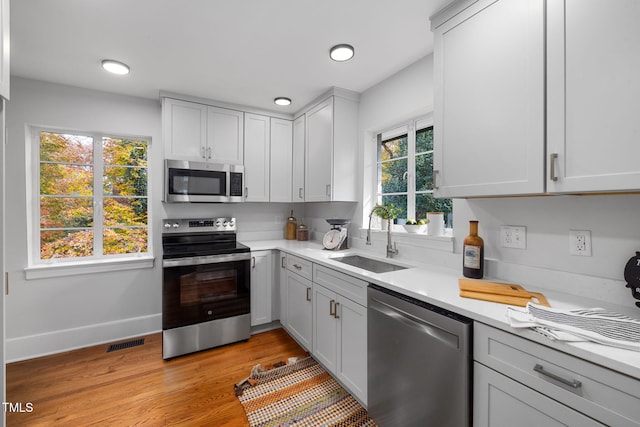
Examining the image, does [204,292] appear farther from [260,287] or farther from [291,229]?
[291,229]

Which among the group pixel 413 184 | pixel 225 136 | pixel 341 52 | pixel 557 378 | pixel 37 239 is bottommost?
→ pixel 557 378

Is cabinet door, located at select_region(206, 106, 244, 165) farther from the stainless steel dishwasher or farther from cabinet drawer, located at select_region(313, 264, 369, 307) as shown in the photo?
the stainless steel dishwasher

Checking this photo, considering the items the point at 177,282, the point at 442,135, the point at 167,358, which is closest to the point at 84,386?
the point at 167,358

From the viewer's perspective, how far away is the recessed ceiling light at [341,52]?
1902 mm

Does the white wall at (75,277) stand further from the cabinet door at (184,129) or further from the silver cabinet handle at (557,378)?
the silver cabinet handle at (557,378)

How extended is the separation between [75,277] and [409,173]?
3243 mm

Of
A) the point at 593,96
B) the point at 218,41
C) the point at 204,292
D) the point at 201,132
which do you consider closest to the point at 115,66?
the point at 201,132

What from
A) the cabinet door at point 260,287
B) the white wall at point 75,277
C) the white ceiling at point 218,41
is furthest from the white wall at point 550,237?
the white wall at point 75,277

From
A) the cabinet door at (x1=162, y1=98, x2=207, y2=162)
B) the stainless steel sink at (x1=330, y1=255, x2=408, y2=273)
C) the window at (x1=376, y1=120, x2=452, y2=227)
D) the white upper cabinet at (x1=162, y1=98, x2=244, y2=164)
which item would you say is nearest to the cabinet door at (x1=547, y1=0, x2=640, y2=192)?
the window at (x1=376, y1=120, x2=452, y2=227)

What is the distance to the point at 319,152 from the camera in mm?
2799

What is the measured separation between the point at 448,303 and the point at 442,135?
0.93 meters

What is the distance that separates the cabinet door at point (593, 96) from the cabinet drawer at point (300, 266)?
67.1 inches

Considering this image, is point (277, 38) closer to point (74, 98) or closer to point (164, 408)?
point (74, 98)

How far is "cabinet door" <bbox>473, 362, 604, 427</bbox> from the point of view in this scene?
87cm
